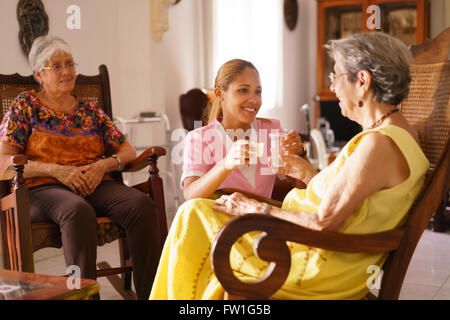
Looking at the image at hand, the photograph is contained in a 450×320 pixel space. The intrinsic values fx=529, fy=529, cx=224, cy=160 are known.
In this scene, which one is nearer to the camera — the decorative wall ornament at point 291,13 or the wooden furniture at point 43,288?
the wooden furniture at point 43,288

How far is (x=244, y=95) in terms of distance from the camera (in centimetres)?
177

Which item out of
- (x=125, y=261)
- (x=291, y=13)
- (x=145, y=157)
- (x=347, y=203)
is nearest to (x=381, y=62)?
(x=347, y=203)

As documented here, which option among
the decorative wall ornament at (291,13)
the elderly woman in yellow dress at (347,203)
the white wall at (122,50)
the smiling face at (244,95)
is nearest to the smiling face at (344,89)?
the elderly woman in yellow dress at (347,203)

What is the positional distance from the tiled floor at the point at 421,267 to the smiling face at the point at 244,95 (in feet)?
3.57

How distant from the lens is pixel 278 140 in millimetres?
1554

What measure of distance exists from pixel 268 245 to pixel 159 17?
3472 mm

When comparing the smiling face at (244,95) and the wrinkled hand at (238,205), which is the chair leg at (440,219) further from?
A: the wrinkled hand at (238,205)

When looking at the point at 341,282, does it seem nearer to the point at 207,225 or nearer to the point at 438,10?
the point at 207,225

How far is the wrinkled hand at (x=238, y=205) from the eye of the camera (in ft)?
4.33

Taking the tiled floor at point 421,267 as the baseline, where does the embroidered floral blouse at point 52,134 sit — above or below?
above

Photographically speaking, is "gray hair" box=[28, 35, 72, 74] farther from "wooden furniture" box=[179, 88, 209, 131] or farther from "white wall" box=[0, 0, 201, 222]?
"wooden furniture" box=[179, 88, 209, 131]

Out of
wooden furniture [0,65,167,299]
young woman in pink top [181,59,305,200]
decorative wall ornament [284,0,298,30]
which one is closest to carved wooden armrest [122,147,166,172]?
wooden furniture [0,65,167,299]

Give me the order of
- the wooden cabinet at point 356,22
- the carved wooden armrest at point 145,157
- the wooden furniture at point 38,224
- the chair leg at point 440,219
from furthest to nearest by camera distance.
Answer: the wooden cabinet at point 356,22, the chair leg at point 440,219, the carved wooden armrest at point 145,157, the wooden furniture at point 38,224

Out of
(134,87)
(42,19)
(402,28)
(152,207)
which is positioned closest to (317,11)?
(402,28)
